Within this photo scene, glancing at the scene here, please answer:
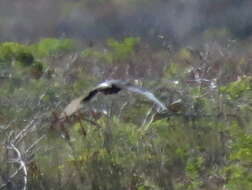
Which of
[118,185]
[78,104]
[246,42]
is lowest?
[118,185]

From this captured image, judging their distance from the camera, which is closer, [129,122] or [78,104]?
[78,104]

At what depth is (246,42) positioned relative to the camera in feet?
30.0

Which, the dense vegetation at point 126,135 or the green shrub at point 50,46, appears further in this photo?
the green shrub at point 50,46

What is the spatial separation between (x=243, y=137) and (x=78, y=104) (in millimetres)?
1196

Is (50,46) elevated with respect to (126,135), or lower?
elevated

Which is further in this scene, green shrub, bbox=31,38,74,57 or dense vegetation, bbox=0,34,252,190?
green shrub, bbox=31,38,74,57

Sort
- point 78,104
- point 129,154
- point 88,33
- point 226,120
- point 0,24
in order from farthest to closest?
point 88,33 < point 0,24 < point 226,120 < point 129,154 < point 78,104

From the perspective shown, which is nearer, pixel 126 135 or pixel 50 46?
pixel 126 135

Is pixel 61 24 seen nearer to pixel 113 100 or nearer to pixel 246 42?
pixel 246 42

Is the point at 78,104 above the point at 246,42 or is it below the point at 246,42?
below

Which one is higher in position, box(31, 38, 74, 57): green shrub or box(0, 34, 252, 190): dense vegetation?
box(31, 38, 74, 57): green shrub

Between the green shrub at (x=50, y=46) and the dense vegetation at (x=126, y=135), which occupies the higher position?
the green shrub at (x=50, y=46)

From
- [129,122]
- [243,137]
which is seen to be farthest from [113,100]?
[243,137]

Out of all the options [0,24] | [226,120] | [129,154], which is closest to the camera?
A: [129,154]
